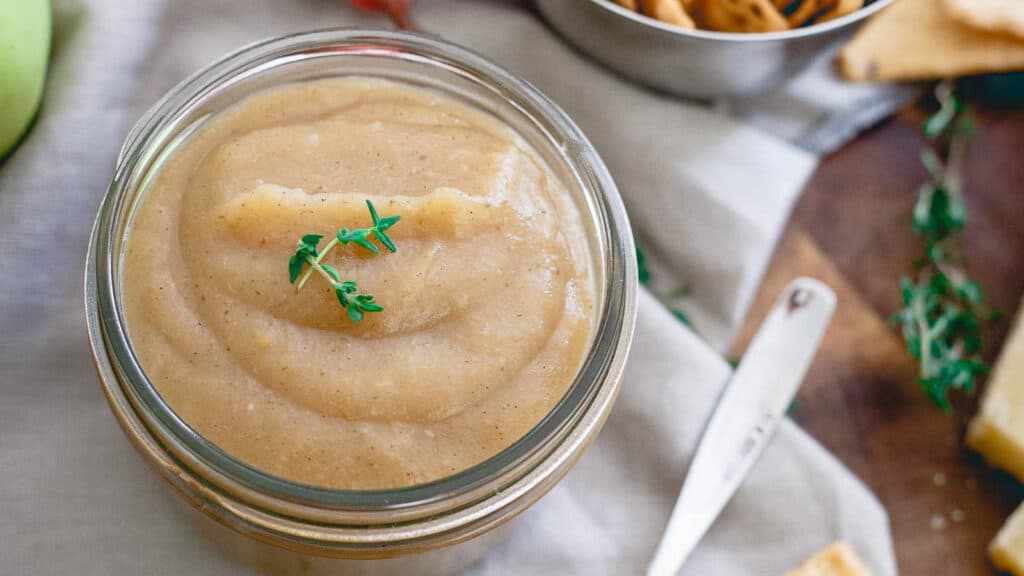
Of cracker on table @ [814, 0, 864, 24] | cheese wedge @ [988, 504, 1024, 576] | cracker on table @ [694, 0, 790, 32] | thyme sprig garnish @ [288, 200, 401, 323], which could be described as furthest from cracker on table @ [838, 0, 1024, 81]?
thyme sprig garnish @ [288, 200, 401, 323]

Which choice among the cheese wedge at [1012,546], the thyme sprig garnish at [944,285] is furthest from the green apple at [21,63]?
the cheese wedge at [1012,546]

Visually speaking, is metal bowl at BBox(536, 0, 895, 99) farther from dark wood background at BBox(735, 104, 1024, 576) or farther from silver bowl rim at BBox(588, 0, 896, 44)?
dark wood background at BBox(735, 104, 1024, 576)

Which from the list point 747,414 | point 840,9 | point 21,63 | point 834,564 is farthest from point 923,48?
point 21,63

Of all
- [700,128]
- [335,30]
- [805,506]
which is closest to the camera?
[335,30]

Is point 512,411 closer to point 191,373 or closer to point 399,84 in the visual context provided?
point 191,373

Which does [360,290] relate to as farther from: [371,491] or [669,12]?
[669,12]

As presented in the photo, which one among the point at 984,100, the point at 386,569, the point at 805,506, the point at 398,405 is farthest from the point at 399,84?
the point at 984,100

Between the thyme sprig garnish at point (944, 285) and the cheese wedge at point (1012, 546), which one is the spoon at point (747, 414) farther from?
the cheese wedge at point (1012, 546)
